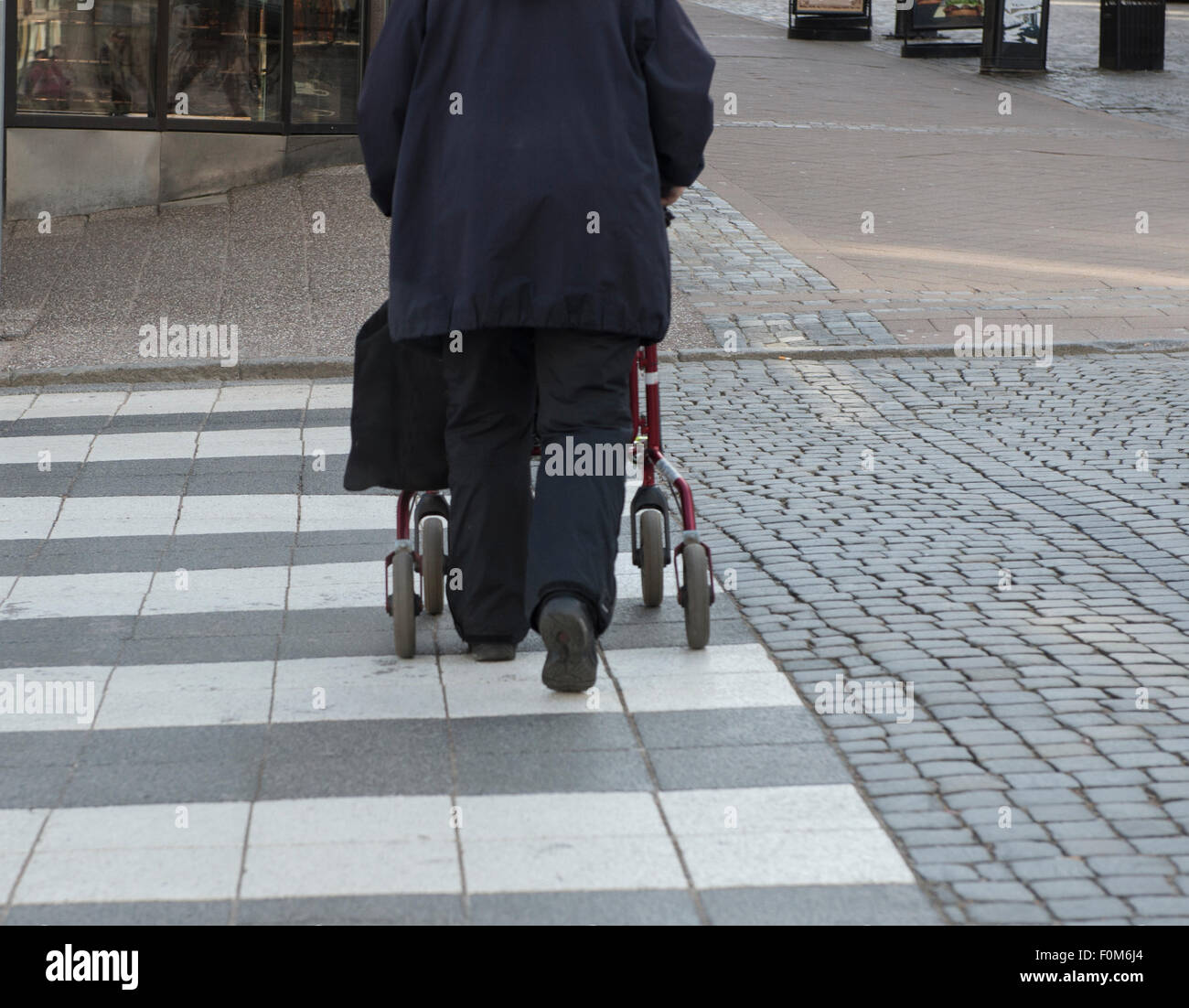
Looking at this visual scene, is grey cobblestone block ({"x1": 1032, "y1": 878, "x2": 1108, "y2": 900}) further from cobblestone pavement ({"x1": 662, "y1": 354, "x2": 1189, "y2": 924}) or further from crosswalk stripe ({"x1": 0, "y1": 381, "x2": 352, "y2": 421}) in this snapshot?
crosswalk stripe ({"x1": 0, "y1": 381, "x2": 352, "y2": 421})

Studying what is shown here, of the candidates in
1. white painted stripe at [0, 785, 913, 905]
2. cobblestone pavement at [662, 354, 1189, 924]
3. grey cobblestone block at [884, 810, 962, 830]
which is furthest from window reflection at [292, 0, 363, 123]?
grey cobblestone block at [884, 810, 962, 830]

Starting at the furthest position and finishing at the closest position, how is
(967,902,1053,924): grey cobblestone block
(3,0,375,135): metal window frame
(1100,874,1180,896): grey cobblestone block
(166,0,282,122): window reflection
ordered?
(166,0,282,122): window reflection < (3,0,375,135): metal window frame < (1100,874,1180,896): grey cobblestone block < (967,902,1053,924): grey cobblestone block

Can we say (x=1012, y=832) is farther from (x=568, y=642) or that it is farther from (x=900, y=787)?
(x=568, y=642)

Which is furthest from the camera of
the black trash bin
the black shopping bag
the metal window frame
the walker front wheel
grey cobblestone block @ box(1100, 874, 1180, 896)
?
the black trash bin

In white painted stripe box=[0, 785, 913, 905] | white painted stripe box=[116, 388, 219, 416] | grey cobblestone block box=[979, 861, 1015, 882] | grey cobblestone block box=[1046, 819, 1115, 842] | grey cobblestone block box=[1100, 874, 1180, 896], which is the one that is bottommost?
white painted stripe box=[116, 388, 219, 416]

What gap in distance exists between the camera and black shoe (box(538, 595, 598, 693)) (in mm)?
3818

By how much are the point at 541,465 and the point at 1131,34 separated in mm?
20917

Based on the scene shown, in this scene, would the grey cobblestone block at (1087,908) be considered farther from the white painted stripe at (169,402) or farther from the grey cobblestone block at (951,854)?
the white painted stripe at (169,402)

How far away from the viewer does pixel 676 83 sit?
3.89 m

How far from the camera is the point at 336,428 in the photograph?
755 cm

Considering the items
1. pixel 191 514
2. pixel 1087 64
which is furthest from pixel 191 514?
pixel 1087 64

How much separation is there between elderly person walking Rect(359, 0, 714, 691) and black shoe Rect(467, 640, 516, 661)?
0.37m
